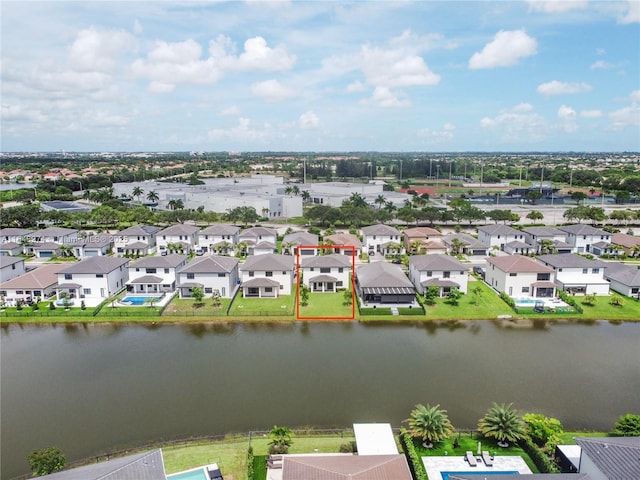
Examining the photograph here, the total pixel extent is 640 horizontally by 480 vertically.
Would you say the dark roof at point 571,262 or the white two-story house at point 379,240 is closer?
the dark roof at point 571,262

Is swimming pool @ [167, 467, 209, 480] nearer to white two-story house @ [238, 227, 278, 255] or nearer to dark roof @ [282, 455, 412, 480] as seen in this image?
dark roof @ [282, 455, 412, 480]

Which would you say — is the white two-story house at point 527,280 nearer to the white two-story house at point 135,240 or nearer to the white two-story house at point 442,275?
the white two-story house at point 442,275

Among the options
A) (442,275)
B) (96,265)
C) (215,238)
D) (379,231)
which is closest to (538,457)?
(442,275)

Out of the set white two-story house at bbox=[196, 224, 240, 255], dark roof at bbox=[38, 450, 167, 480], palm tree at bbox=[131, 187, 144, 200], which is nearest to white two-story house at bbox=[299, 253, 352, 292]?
white two-story house at bbox=[196, 224, 240, 255]

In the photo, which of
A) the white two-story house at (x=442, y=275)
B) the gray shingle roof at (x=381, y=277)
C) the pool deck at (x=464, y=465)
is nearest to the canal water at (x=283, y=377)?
the pool deck at (x=464, y=465)

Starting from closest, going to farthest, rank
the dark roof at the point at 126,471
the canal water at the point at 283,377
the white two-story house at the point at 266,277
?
the dark roof at the point at 126,471
the canal water at the point at 283,377
the white two-story house at the point at 266,277

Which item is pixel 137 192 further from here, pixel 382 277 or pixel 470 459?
pixel 470 459
